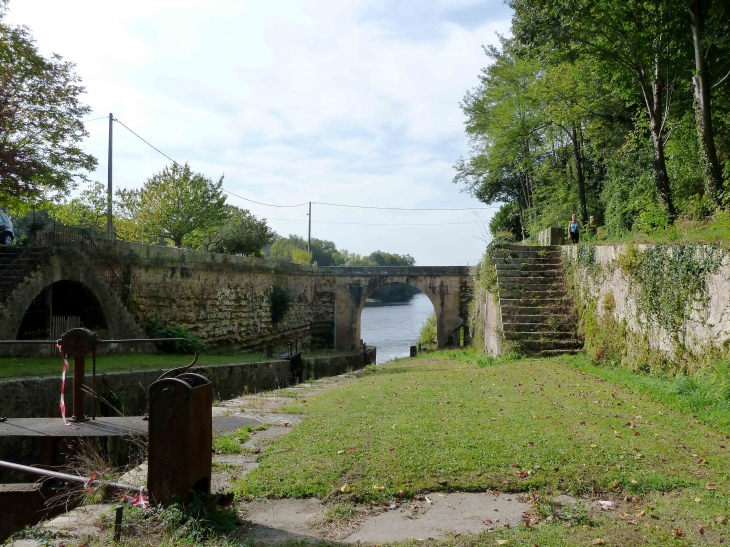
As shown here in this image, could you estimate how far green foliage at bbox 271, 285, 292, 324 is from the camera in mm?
26141

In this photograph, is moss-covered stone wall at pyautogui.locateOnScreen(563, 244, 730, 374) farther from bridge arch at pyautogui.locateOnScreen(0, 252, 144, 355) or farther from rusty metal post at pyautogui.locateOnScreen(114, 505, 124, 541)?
bridge arch at pyautogui.locateOnScreen(0, 252, 144, 355)

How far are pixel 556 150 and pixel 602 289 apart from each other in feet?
53.7

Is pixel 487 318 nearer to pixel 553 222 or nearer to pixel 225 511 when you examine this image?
pixel 553 222

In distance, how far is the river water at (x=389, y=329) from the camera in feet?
139

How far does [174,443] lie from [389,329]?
61022 mm

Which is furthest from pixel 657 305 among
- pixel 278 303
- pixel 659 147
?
pixel 278 303

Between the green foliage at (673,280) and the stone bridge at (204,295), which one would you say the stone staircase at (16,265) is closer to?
the stone bridge at (204,295)

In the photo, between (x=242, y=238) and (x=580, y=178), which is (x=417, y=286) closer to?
(x=242, y=238)

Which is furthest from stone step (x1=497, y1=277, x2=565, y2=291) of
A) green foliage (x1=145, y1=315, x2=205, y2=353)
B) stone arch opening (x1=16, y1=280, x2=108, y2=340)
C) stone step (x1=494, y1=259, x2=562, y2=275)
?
stone arch opening (x1=16, y1=280, x2=108, y2=340)

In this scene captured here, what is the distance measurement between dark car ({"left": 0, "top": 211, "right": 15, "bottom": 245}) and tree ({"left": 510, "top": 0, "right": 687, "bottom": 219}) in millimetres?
16231

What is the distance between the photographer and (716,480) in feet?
14.1

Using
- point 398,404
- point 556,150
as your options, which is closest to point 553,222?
point 556,150

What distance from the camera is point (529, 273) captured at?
1520 cm

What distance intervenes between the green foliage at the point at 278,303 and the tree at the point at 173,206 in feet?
33.0
